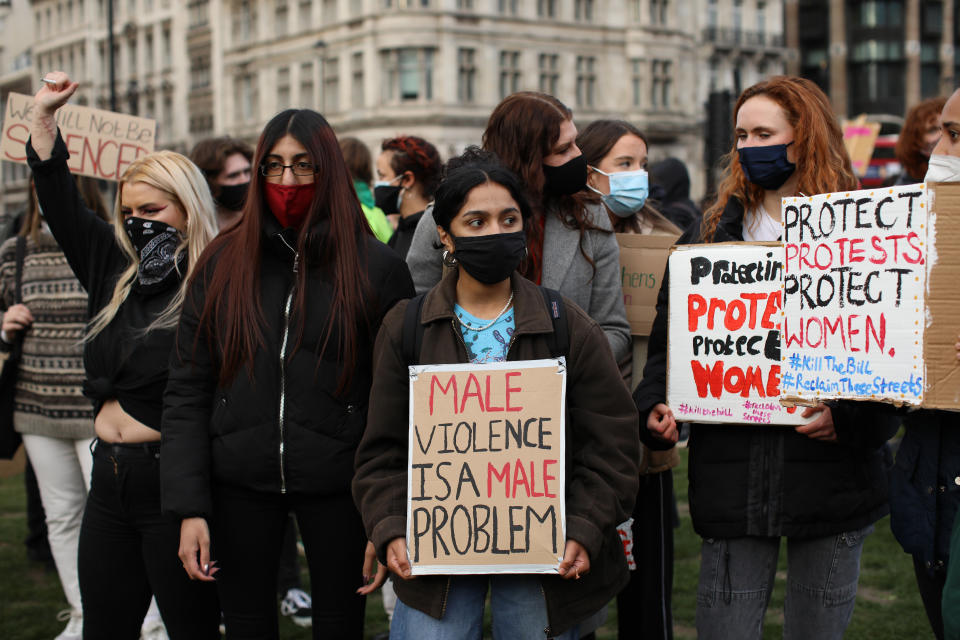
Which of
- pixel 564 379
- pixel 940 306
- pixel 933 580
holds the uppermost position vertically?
pixel 940 306

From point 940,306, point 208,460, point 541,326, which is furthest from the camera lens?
point 208,460

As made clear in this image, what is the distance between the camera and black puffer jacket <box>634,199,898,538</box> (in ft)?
11.6

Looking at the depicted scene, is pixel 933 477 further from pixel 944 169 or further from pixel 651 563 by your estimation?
pixel 651 563

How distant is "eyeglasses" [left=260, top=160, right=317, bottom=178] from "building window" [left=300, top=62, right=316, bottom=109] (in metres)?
53.0

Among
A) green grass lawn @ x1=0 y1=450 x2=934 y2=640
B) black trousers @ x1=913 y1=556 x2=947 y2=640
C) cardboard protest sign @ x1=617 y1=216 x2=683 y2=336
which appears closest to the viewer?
black trousers @ x1=913 y1=556 x2=947 y2=640

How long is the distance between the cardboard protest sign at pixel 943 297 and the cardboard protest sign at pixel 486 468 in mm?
962

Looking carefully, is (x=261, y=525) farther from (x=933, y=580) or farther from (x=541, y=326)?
(x=933, y=580)

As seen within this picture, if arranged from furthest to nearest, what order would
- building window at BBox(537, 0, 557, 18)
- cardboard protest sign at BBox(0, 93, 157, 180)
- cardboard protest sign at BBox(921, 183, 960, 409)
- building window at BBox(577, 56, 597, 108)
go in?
building window at BBox(577, 56, 597, 108), building window at BBox(537, 0, 557, 18), cardboard protest sign at BBox(0, 93, 157, 180), cardboard protest sign at BBox(921, 183, 960, 409)

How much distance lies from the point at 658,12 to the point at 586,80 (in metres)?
6.00

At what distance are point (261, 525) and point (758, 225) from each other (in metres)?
1.91

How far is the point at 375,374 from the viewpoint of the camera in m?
3.28

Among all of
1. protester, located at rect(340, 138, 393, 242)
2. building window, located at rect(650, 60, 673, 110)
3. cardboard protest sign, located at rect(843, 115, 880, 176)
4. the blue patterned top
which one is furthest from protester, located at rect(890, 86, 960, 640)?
building window, located at rect(650, 60, 673, 110)

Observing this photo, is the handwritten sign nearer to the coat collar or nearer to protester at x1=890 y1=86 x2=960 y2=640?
protester at x1=890 y1=86 x2=960 y2=640

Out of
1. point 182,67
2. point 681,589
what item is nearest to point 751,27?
point 182,67
